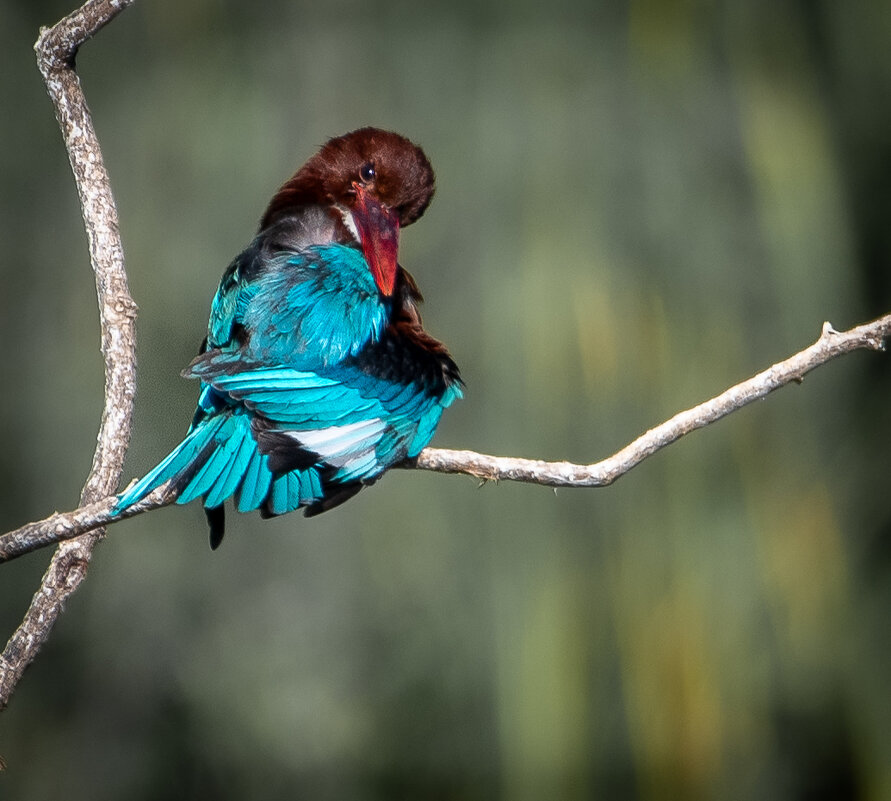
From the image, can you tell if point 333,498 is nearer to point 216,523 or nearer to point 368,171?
point 216,523

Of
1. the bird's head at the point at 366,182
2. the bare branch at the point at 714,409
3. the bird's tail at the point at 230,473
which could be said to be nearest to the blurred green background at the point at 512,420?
the bird's head at the point at 366,182

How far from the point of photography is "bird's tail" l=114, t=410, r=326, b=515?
3.95ft

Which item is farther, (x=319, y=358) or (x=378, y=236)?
(x=378, y=236)

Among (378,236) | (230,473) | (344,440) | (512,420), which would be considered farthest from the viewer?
(512,420)

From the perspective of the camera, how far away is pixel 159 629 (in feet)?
9.29

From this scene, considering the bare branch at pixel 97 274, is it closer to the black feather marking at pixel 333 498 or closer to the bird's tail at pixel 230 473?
the bird's tail at pixel 230 473

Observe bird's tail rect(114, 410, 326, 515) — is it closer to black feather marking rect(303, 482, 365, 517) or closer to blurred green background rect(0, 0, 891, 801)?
black feather marking rect(303, 482, 365, 517)

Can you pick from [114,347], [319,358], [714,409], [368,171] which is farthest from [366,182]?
[714,409]

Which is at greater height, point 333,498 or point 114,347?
point 114,347

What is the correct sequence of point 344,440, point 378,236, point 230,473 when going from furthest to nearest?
point 378,236 → point 344,440 → point 230,473

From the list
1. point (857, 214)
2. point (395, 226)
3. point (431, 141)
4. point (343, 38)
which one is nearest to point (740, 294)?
point (857, 214)

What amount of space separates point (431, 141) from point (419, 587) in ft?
3.23

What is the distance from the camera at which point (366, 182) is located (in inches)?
64.4

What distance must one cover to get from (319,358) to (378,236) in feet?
0.88
